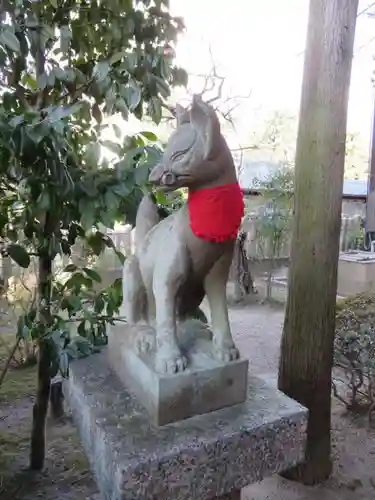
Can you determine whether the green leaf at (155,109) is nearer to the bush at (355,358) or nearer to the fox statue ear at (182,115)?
the fox statue ear at (182,115)

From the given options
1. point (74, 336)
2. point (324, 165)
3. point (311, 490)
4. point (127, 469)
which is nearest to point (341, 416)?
point (311, 490)

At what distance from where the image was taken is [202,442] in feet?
2.85

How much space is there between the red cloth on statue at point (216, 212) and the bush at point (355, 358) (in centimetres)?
149

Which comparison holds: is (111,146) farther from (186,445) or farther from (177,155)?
(186,445)

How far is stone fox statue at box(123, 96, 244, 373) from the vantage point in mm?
862

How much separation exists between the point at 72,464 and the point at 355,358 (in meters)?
1.33

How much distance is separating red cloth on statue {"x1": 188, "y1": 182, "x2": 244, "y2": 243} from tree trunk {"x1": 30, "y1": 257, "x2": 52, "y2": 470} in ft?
2.00

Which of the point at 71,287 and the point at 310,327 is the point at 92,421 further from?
the point at 310,327

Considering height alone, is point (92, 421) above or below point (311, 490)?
above

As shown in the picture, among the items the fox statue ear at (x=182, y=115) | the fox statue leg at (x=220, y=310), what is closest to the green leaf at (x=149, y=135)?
the fox statue ear at (x=182, y=115)

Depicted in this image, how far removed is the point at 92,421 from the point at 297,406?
435 mm

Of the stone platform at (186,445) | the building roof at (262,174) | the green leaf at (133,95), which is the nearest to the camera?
the stone platform at (186,445)

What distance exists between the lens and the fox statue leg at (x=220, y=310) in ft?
3.24

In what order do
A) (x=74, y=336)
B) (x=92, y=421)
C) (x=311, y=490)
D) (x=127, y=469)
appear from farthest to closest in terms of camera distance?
1. (x=311, y=490)
2. (x=74, y=336)
3. (x=92, y=421)
4. (x=127, y=469)
